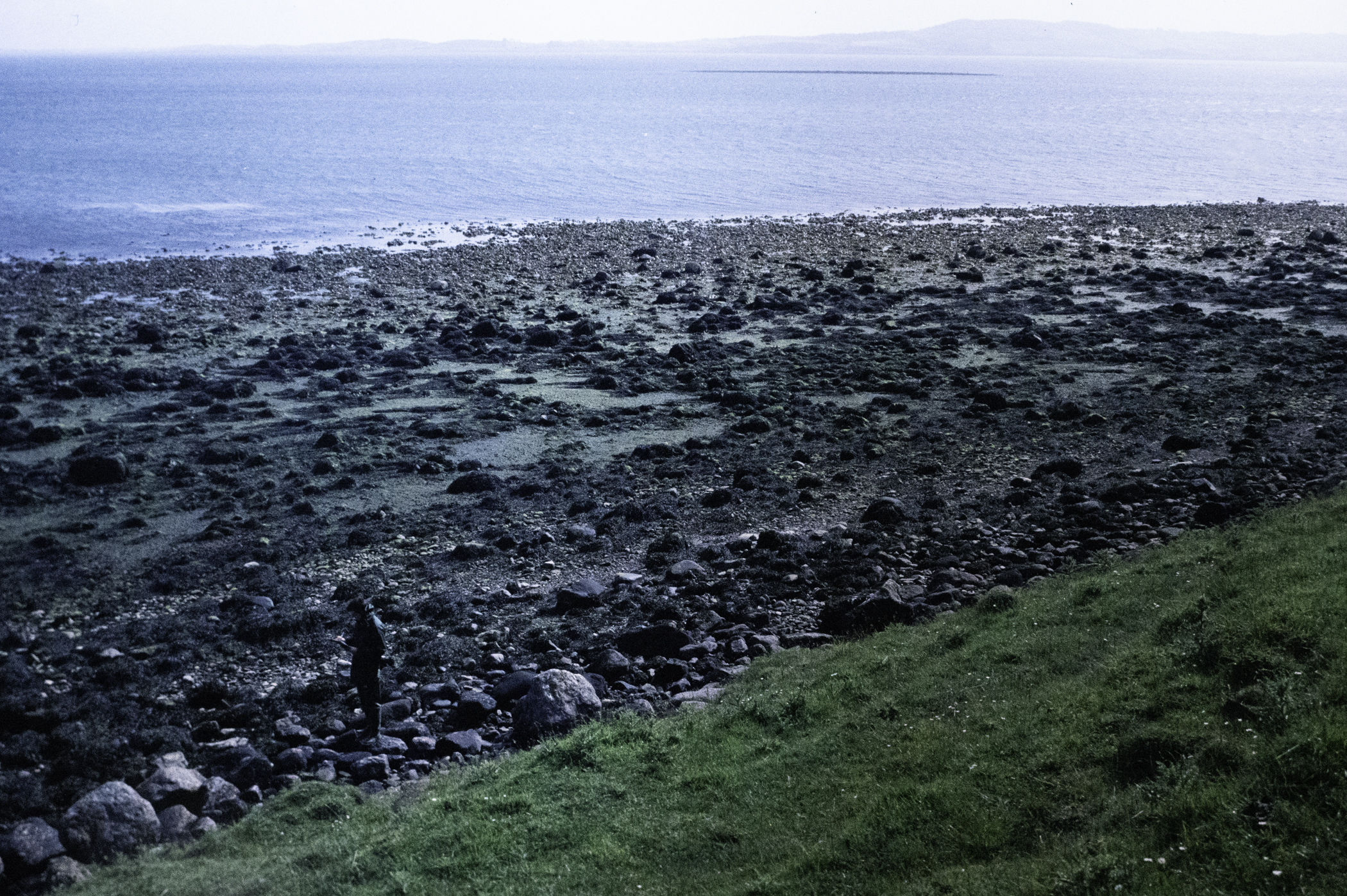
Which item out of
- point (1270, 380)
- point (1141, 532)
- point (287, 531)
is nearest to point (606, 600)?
point (287, 531)

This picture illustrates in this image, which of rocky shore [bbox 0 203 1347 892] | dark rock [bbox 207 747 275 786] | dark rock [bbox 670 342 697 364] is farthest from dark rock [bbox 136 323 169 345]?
dark rock [bbox 207 747 275 786]

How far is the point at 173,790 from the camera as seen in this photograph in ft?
40.5

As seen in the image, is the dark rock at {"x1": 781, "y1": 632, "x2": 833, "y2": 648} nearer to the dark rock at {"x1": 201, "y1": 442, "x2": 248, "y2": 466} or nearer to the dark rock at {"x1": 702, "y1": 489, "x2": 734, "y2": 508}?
the dark rock at {"x1": 702, "y1": 489, "x2": 734, "y2": 508}

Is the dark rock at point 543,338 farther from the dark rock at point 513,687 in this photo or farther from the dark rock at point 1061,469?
the dark rock at point 513,687

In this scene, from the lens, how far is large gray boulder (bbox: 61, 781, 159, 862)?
1137 centimetres

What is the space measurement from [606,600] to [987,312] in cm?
2719

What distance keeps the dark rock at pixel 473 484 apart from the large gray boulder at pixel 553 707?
982 cm

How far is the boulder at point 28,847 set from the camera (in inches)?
438

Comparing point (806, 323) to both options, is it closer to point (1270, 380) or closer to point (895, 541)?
point (1270, 380)

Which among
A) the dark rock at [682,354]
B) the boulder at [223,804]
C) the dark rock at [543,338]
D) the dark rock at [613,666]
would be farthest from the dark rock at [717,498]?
the dark rock at [543,338]

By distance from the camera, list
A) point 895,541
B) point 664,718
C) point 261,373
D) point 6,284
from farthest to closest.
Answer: point 6,284 < point 261,373 < point 895,541 < point 664,718

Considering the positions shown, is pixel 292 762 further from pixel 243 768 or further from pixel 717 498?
pixel 717 498

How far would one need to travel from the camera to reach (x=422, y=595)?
18.9 m

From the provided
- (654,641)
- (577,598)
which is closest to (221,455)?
(577,598)
